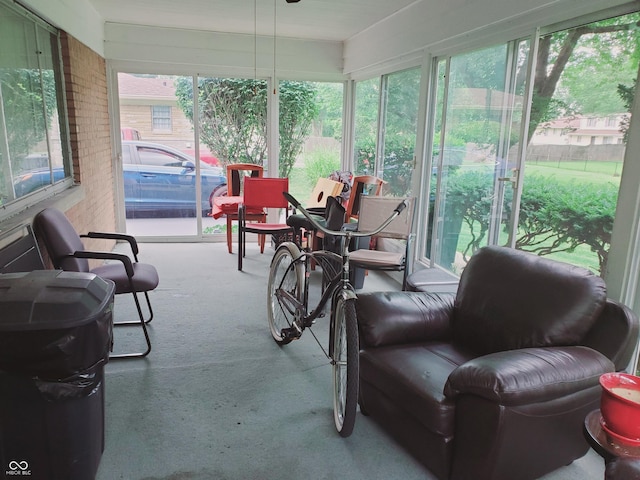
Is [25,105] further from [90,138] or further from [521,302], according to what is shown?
[521,302]

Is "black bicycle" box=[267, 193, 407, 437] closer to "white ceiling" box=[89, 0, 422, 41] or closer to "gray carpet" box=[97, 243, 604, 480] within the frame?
"gray carpet" box=[97, 243, 604, 480]

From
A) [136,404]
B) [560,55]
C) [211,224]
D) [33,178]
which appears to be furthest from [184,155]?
[560,55]

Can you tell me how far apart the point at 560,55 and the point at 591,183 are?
793 mm

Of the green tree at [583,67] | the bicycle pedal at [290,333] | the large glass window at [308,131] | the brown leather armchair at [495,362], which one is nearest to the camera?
the brown leather armchair at [495,362]

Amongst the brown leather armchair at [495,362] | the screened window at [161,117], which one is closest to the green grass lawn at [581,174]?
the brown leather armchair at [495,362]

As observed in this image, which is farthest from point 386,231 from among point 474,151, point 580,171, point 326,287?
point 580,171

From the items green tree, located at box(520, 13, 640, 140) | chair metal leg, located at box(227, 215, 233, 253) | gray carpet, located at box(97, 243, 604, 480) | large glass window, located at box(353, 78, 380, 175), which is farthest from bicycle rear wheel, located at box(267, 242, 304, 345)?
large glass window, located at box(353, 78, 380, 175)

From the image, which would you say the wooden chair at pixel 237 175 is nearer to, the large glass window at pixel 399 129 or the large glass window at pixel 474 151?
the large glass window at pixel 399 129

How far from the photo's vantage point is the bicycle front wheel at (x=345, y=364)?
1989 millimetres

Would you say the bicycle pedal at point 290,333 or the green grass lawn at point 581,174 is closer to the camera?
the green grass lawn at point 581,174

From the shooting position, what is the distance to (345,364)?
2.21m

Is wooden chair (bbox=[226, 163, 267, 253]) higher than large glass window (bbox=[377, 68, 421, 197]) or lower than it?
lower

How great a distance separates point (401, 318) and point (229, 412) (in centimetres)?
98

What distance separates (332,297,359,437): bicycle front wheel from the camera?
6.53 ft
